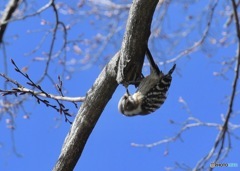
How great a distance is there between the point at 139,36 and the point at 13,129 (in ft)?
8.42

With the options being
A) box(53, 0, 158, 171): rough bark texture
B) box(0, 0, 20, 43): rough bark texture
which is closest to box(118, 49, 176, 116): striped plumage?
box(53, 0, 158, 171): rough bark texture

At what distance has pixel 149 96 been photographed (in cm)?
291

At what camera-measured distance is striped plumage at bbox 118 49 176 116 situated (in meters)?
2.89

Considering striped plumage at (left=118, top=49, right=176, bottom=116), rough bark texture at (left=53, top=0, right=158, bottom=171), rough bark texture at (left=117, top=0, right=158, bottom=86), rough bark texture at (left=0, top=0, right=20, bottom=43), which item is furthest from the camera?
rough bark texture at (left=0, top=0, right=20, bottom=43)

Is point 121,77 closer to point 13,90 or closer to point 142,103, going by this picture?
point 142,103

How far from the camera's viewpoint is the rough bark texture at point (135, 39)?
232 centimetres

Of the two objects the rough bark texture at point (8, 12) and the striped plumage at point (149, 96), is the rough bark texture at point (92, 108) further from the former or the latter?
the rough bark texture at point (8, 12)

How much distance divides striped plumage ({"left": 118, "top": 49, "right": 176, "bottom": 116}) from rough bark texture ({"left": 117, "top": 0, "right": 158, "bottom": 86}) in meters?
0.31

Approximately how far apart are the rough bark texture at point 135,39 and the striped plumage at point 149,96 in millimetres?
313

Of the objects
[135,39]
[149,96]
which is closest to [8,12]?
[149,96]

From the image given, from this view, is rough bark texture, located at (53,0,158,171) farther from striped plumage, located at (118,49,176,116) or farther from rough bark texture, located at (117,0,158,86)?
striped plumage, located at (118,49,176,116)

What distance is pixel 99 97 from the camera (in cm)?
261

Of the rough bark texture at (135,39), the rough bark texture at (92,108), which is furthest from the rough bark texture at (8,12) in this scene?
the rough bark texture at (135,39)

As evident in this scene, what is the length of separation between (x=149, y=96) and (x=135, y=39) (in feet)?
2.10
